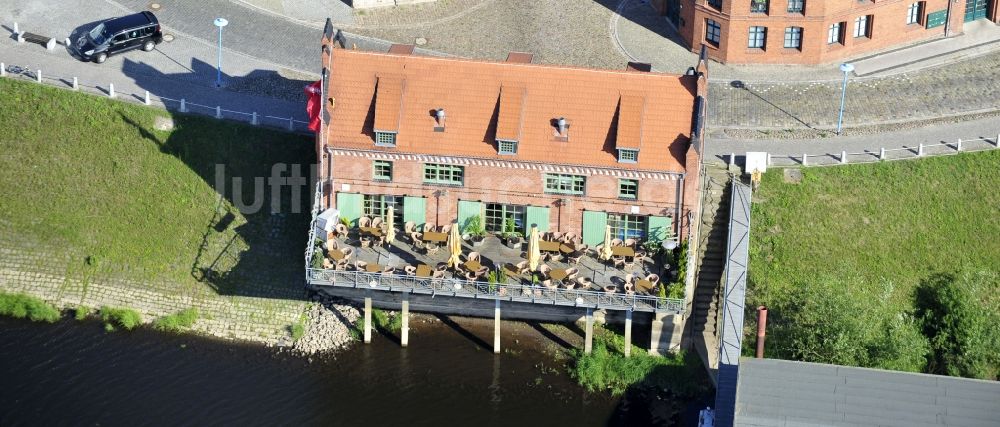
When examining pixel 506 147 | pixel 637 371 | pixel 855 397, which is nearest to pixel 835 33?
pixel 506 147

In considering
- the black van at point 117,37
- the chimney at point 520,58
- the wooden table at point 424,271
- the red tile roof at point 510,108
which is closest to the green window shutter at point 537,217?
the red tile roof at point 510,108

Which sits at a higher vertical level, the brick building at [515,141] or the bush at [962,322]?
the brick building at [515,141]

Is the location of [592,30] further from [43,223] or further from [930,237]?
[43,223]

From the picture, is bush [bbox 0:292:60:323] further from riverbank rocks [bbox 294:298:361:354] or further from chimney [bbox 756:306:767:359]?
chimney [bbox 756:306:767:359]

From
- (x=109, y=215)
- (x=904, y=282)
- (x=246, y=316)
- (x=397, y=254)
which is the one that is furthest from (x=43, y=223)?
(x=904, y=282)

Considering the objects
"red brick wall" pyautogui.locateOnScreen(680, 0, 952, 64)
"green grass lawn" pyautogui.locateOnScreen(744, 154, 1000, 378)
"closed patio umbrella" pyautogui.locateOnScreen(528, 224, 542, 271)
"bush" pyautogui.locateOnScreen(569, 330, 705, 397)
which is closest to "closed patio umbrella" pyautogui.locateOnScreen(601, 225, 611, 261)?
"closed patio umbrella" pyautogui.locateOnScreen(528, 224, 542, 271)

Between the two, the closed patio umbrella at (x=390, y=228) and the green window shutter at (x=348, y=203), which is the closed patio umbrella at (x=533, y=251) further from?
the green window shutter at (x=348, y=203)

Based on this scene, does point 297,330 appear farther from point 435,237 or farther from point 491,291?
point 491,291
